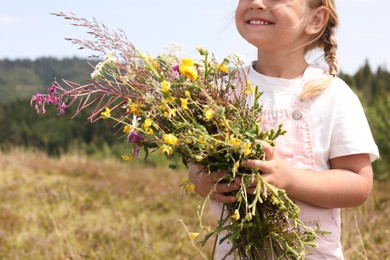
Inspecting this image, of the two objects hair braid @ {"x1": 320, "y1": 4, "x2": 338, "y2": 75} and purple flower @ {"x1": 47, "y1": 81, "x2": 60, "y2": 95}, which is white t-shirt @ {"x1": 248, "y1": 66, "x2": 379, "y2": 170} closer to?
hair braid @ {"x1": 320, "y1": 4, "x2": 338, "y2": 75}

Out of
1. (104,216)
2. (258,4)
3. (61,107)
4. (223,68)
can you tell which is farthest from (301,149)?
(104,216)

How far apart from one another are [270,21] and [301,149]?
1.68ft

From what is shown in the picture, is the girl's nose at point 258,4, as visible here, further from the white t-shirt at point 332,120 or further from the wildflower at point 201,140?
the wildflower at point 201,140

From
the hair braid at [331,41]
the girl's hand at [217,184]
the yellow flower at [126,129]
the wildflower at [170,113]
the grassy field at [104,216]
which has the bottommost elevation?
the grassy field at [104,216]

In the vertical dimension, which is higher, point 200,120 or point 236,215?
point 200,120

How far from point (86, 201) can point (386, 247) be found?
5086mm

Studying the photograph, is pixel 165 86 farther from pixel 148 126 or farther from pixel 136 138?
pixel 136 138

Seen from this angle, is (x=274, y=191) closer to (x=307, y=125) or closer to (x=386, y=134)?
(x=307, y=125)

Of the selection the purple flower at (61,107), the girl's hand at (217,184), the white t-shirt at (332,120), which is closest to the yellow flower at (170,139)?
the girl's hand at (217,184)

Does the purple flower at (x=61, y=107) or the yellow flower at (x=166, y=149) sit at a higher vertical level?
the purple flower at (x=61, y=107)

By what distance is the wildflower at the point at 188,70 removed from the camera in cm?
188

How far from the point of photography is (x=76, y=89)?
2.10 metres

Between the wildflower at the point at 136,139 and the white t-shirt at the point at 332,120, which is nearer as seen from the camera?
the wildflower at the point at 136,139

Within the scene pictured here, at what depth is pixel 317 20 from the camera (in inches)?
93.4
